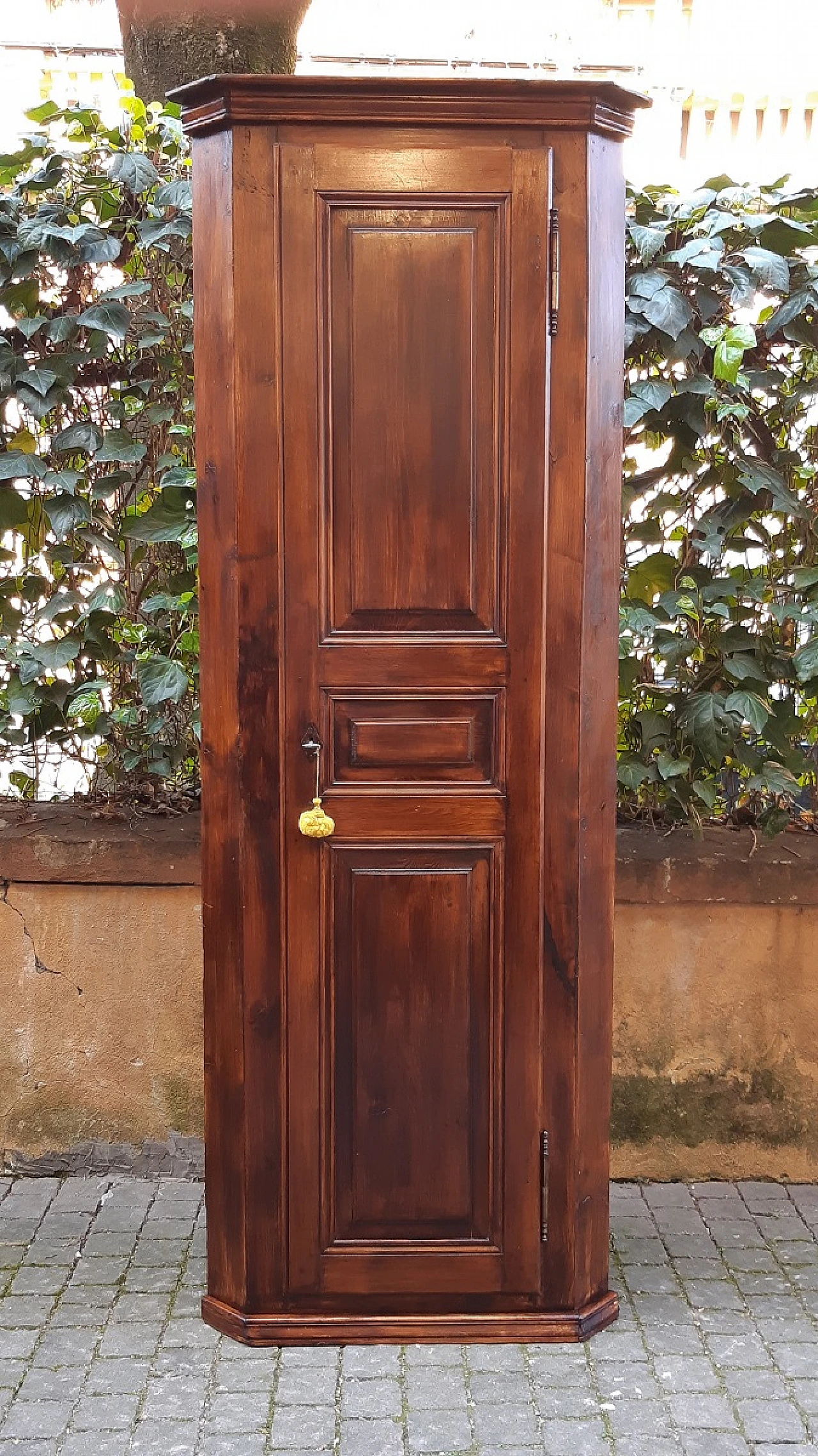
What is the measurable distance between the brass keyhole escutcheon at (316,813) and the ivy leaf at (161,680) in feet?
2.80

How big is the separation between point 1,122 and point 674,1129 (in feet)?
15.8

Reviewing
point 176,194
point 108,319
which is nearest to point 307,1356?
point 108,319

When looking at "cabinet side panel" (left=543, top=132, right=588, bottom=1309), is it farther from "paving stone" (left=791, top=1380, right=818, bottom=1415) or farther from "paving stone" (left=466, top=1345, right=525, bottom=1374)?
"paving stone" (left=791, top=1380, right=818, bottom=1415)

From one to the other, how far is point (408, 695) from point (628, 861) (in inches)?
47.4

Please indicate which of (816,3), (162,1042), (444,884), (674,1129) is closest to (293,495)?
(444,884)

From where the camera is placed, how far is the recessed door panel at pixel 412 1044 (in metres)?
2.88

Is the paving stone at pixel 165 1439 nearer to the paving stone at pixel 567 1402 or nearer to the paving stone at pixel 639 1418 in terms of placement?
the paving stone at pixel 567 1402

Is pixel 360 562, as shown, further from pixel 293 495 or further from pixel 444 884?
pixel 444 884

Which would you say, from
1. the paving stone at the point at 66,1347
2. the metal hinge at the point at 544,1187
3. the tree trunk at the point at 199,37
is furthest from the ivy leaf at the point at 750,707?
the tree trunk at the point at 199,37

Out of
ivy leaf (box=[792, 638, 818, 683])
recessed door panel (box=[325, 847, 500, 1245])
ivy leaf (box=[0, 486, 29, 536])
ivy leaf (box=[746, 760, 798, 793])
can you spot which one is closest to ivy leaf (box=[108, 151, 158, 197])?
ivy leaf (box=[0, 486, 29, 536])

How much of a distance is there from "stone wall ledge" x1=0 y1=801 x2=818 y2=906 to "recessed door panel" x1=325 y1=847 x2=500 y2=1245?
0.97m

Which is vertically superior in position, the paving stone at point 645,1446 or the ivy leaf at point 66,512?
the ivy leaf at point 66,512

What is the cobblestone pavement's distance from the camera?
2.63 metres

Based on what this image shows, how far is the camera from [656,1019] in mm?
3799
